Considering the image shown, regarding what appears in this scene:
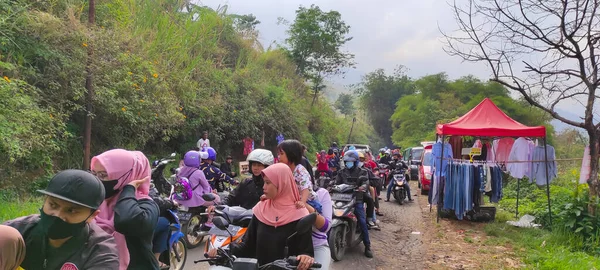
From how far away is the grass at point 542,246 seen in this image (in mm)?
5848

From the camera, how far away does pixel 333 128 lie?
1237 inches

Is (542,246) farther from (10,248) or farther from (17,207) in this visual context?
(17,207)

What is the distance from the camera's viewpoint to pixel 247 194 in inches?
186

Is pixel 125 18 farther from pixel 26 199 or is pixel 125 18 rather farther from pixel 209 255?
pixel 209 255

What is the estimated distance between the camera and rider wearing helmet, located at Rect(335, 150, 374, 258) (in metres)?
6.82

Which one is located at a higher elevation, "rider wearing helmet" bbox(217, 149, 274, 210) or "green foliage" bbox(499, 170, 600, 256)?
"rider wearing helmet" bbox(217, 149, 274, 210)

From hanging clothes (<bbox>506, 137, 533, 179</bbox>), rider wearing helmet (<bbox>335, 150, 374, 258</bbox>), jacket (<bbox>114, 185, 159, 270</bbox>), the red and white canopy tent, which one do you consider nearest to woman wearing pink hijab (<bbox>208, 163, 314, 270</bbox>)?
jacket (<bbox>114, 185, 159, 270</bbox>)

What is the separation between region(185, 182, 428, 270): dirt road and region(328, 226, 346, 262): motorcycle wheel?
11 cm

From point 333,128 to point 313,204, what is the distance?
27785 mm

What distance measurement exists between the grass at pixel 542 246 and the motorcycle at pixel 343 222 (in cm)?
259

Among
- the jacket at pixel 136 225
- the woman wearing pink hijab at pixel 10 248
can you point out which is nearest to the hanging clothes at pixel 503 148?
the jacket at pixel 136 225

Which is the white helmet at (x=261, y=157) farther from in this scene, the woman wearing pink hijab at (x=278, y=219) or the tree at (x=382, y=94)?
the tree at (x=382, y=94)

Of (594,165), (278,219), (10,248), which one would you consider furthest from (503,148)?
(10,248)

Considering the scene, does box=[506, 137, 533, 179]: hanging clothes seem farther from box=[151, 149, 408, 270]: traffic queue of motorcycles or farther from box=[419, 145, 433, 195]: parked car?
box=[419, 145, 433, 195]: parked car
